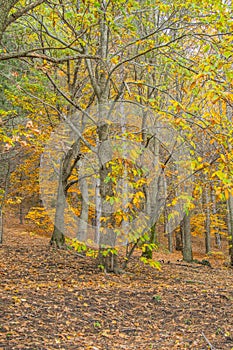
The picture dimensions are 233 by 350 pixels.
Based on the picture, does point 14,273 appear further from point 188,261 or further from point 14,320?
point 188,261

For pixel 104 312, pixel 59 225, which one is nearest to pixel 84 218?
pixel 59 225

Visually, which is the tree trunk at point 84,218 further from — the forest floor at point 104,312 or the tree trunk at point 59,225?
the forest floor at point 104,312

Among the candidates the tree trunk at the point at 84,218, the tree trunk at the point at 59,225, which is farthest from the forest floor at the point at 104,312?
the tree trunk at the point at 84,218

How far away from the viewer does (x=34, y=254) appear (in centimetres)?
860

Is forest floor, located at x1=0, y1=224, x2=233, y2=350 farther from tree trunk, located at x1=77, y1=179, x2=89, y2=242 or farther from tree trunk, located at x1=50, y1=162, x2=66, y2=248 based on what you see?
tree trunk, located at x1=77, y1=179, x2=89, y2=242

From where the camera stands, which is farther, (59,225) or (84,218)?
(84,218)

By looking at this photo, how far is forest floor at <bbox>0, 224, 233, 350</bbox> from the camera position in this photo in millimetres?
3590

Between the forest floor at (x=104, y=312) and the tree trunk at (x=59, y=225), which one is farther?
the tree trunk at (x=59, y=225)

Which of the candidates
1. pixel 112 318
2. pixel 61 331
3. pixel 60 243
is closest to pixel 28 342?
pixel 61 331

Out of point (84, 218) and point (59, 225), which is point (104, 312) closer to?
point (59, 225)

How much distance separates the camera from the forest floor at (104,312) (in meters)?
3.59

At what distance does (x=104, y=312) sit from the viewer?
450cm

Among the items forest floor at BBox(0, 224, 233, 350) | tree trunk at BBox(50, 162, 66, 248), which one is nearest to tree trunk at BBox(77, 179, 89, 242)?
tree trunk at BBox(50, 162, 66, 248)

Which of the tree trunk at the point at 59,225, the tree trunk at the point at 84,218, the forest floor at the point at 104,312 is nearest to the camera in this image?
the forest floor at the point at 104,312
